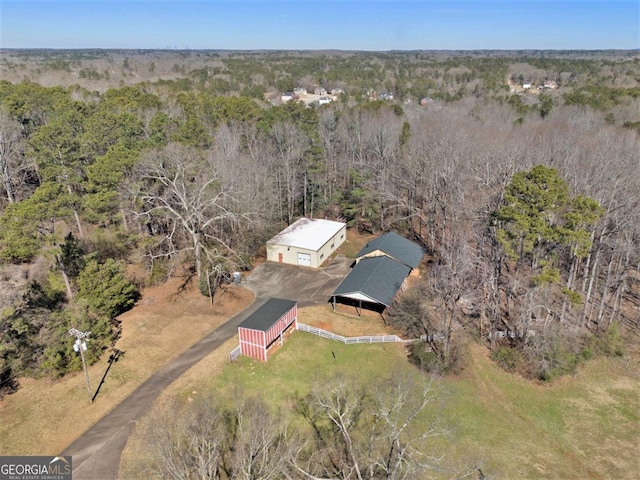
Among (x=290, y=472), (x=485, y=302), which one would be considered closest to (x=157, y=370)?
(x=290, y=472)

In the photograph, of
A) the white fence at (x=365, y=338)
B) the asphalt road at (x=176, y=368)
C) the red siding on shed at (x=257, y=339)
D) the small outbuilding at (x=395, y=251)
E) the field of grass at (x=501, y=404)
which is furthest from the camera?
the small outbuilding at (x=395, y=251)

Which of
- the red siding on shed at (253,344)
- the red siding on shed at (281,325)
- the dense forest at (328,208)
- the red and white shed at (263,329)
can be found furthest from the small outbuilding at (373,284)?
the red siding on shed at (253,344)

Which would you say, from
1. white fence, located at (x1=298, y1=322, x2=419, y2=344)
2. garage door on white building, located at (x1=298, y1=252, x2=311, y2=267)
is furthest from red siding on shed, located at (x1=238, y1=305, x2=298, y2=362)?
garage door on white building, located at (x1=298, y1=252, x2=311, y2=267)

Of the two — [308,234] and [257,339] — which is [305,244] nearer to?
[308,234]

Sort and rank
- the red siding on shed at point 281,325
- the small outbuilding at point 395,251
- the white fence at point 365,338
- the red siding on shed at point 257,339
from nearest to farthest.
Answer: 1. the red siding on shed at point 257,339
2. the red siding on shed at point 281,325
3. the white fence at point 365,338
4. the small outbuilding at point 395,251

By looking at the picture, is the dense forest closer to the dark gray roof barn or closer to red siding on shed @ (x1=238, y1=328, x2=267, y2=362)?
the dark gray roof barn

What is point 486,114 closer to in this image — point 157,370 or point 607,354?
point 607,354

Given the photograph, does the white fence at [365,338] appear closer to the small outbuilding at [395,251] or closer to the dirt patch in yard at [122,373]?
the dirt patch in yard at [122,373]
